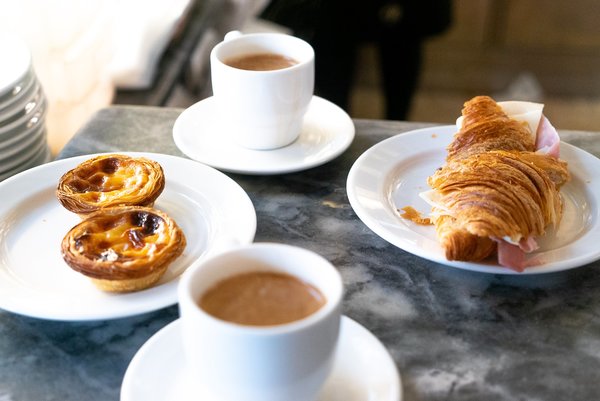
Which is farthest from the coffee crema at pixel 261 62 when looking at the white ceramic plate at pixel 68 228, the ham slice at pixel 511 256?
the ham slice at pixel 511 256

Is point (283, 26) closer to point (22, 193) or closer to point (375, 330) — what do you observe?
point (22, 193)

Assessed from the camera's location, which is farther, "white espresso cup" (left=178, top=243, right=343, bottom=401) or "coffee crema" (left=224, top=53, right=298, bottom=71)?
"coffee crema" (left=224, top=53, right=298, bottom=71)

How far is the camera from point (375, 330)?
83 cm

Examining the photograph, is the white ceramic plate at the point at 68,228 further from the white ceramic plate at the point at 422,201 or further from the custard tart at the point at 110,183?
the white ceramic plate at the point at 422,201

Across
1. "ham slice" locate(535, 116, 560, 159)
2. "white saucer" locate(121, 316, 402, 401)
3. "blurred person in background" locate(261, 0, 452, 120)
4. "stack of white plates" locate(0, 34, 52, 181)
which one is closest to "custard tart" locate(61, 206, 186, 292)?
"white saucer" locate(121, 316, 402, 401)

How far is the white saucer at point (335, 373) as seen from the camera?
26.8 inches

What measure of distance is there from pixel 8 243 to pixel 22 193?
103 millimetres

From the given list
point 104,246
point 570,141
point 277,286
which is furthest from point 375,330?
point 570,141

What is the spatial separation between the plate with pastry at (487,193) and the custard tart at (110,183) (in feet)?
0.91

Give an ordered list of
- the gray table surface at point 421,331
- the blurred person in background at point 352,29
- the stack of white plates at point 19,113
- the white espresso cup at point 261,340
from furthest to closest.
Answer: the blurred person in background at point 352,29 → the stack of white plates at point 19,113 → the gray table surface at point 421,331 → the white espresso cup at point 261,340

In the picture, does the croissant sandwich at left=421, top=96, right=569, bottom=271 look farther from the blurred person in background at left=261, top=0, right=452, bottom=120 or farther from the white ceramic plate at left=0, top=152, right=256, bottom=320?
the blurred person in background at left=261, top=0, right=452, bottom=120

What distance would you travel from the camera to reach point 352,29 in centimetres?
246

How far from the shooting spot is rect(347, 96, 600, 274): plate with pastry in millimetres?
885

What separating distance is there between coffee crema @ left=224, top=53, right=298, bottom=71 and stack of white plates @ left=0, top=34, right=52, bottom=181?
337 millimetres
